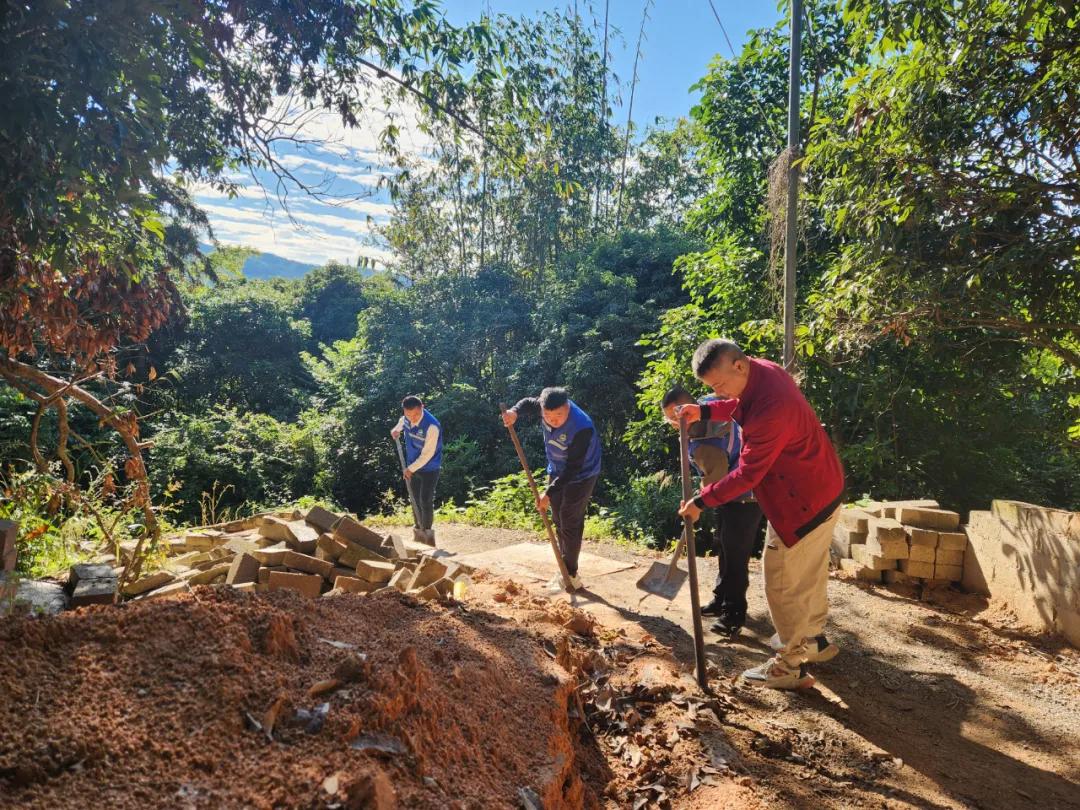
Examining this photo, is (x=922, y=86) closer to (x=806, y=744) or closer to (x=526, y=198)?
(x=806, y=744)

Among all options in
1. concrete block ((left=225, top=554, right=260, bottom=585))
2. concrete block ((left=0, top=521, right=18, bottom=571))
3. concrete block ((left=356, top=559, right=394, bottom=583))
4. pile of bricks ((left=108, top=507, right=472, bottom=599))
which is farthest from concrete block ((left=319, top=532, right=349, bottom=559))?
concrete block ((left=0, top=521, right=18, bottom=571))

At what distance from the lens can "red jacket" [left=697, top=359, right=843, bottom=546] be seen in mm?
3555

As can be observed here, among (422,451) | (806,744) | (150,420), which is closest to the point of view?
(806,744)

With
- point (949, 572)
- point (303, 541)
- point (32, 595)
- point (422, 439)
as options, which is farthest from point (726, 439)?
point (32, 595)

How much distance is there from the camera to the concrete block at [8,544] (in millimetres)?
3922

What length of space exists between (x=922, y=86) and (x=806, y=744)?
4762 mm

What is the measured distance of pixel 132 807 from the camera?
1.55 metres

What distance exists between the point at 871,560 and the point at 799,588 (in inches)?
110

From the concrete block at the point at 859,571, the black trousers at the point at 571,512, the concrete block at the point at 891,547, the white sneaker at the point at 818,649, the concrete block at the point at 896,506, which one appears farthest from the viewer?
the concrete block at the point at 896,506

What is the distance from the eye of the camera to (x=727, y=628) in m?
4.63

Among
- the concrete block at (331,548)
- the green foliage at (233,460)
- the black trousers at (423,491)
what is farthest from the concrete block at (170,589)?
the green foliage at (233,460)

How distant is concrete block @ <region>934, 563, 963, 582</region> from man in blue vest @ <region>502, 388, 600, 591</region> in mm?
3144

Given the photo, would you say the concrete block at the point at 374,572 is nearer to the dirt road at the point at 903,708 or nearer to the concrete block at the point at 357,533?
the concrete block at the point at 357,533

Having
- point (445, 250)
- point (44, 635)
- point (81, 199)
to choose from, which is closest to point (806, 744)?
point (44, 635)
